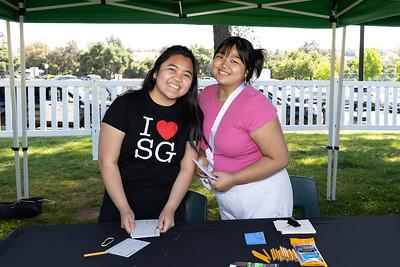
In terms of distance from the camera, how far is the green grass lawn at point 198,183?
4047 millimetres

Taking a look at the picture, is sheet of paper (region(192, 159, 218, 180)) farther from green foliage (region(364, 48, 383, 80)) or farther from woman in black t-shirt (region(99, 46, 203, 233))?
green foliage (region(364, 48, 383, 80))

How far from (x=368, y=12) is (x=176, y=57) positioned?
230 centimetres

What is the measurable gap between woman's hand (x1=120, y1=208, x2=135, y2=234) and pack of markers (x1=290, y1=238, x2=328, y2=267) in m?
0.57

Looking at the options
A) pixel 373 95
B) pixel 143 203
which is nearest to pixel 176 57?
pixel 143 203

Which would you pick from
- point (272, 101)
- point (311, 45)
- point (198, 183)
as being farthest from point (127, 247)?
point (311, 45)

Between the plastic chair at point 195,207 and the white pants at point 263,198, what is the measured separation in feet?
0.75

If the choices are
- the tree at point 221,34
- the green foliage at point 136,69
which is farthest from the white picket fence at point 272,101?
the green foliage at point 136,69

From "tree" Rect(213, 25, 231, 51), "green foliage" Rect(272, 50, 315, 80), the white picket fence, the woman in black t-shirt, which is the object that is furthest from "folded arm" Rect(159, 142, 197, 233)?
"green foliage" Rect(272, 50, 315, 80)

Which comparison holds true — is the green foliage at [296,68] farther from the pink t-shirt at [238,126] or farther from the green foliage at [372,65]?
the pink t-shirt at [238,126]

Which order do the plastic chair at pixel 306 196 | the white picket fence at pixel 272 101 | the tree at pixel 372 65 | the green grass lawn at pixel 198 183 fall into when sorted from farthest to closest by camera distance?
the tree at pixel 372 65
the white picket fence at pixel 272 101
the green grass lawn at pixel 198 183
the plastic chair at pixel 306 196

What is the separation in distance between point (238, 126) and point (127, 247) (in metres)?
0.66

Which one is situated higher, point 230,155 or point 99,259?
point 230,155

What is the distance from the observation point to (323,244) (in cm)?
143

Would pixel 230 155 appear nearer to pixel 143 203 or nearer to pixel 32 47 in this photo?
pixel 143 203
